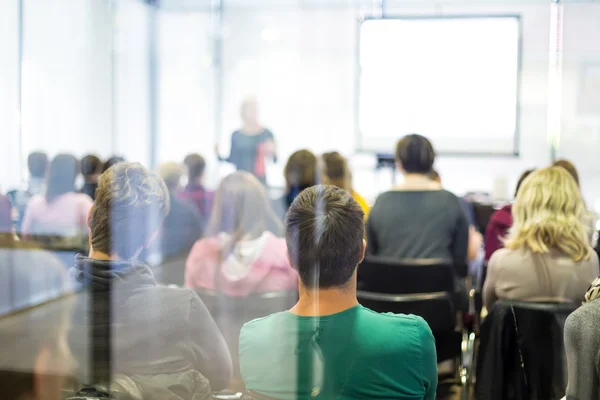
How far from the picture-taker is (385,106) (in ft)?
19.1

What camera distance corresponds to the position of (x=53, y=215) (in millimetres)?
2463

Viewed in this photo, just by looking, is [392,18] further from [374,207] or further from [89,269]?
[89,269]

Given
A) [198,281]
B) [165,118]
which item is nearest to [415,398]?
[198,281]

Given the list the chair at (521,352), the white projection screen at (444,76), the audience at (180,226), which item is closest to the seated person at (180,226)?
the audience at (180,226)

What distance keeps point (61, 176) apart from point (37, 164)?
0.42 feet

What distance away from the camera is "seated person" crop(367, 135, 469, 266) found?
8.86ft

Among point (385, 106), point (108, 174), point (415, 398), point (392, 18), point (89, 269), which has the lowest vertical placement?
point (415, 398)

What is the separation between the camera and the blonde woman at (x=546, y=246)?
2104 millimetres

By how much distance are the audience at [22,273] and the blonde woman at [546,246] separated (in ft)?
4.77

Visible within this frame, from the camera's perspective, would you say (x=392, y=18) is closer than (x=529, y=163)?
Yes

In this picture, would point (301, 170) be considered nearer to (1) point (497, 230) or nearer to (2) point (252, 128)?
(1) point (497, 230)

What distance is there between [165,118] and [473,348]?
12.4 ft

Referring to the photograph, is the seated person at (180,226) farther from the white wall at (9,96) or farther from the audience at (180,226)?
the white wall at (9,96)

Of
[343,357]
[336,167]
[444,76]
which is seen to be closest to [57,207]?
[336,167]
